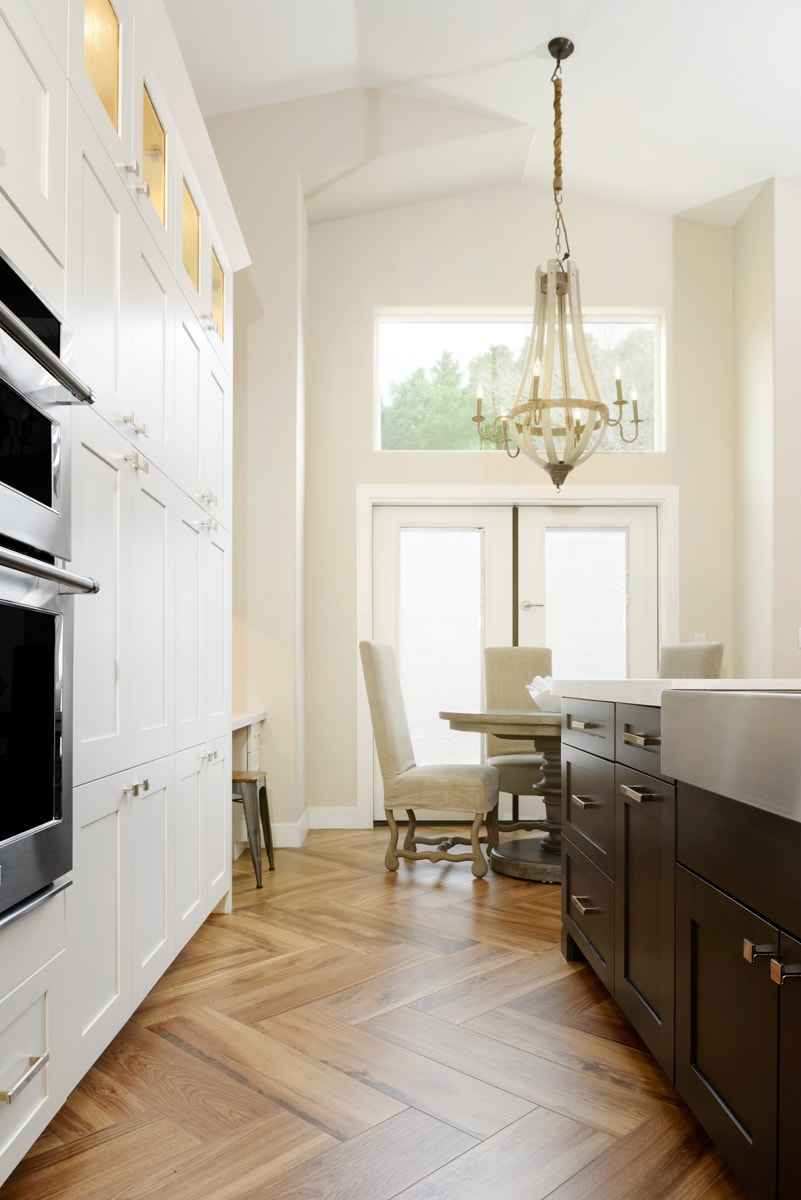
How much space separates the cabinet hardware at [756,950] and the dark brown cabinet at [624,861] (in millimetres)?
382

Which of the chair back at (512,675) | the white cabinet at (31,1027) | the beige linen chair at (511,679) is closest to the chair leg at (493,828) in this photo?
the beige linen chair at (511,679)

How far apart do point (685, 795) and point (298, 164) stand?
404cm

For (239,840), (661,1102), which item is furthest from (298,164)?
(661,1102)

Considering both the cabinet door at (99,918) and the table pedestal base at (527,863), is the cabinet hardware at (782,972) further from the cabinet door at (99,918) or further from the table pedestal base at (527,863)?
the table pedestal base at (527,863)

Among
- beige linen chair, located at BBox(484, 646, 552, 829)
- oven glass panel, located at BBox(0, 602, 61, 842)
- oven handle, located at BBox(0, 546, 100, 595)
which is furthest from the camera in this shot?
beige linen chair, located at BBox(484, 646, 552, 829)

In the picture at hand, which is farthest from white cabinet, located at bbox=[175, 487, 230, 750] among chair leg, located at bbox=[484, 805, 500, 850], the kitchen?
chair leg, located at bbox=[484, 805, 500, 850]

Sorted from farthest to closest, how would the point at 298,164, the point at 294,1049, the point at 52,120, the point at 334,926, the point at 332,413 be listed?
the point at 332,413 → the point at 298,164 → the point at 334,926 → the point at 294,1049 → the point at 52,120

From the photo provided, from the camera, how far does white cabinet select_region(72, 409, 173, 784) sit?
1.75 metres

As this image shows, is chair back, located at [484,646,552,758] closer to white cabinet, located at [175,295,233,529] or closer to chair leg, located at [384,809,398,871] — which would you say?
chair leg, located at [384,809,398,871]

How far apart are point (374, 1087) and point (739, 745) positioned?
1224 mm

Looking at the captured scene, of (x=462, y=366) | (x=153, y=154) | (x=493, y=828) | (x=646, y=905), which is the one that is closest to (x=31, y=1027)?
(x=646, y=905)

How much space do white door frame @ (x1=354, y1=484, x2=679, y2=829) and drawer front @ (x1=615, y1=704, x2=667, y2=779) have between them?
299cm

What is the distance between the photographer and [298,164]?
4.61 m

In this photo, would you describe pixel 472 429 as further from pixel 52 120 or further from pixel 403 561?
pixel 52 120
